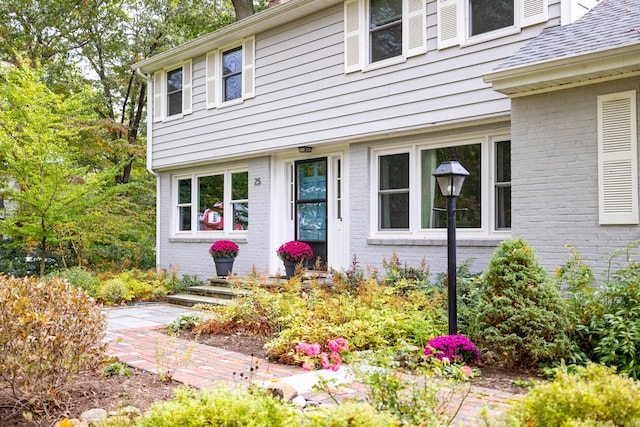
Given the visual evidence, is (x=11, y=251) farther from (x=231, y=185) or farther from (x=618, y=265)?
(x=618, y=265)

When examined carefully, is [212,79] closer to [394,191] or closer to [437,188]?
[394,191]

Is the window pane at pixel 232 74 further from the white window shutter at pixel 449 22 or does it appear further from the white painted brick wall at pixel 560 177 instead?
the white painted brick wall at pixel 560 177

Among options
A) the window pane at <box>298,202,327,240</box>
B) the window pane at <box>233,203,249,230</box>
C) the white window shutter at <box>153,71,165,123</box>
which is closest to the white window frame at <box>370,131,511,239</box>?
the window pane at <box>298,202,327,240</box>

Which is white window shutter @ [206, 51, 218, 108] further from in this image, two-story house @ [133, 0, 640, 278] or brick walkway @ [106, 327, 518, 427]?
brick walkway @ [106, 327, 518, 427]

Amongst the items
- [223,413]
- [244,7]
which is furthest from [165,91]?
[223,413]

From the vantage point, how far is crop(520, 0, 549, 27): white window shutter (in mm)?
7094

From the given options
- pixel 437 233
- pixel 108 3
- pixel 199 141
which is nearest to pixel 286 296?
pixel 437 233

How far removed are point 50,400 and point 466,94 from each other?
6.28 m

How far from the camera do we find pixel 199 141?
12250 millimetres

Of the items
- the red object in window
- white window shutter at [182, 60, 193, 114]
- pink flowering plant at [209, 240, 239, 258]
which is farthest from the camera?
white window shutter at [182, 60, 193, 114]

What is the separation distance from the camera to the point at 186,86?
498 inches

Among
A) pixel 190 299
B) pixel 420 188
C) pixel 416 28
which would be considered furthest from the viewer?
pixel 190 299

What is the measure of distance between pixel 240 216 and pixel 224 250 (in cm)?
129

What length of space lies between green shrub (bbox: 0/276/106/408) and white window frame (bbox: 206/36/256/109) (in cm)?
753
